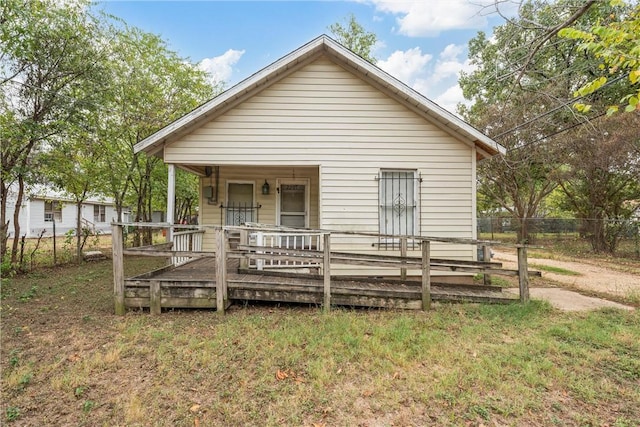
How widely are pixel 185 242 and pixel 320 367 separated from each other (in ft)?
15.2

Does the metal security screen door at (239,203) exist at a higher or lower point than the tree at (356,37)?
lower

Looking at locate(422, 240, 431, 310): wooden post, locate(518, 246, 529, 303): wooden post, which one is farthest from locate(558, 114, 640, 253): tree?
locate(422, 240, 431, 310): wooden post

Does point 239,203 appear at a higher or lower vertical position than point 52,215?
higher

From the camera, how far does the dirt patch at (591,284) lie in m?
5.70

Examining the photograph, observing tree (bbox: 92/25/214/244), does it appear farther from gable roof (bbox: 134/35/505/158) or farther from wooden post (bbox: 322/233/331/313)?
wooden post (bbox: 322/233/331/313)

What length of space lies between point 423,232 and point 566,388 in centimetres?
395

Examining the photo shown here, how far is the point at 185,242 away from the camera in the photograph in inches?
256

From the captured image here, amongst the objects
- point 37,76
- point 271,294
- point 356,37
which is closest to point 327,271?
point 271,294

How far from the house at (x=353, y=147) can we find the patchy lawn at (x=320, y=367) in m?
2.32

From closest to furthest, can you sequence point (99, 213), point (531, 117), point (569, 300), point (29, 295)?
point (29, 295) → point (569, 300) → point (531, 117) → point (99, 213)

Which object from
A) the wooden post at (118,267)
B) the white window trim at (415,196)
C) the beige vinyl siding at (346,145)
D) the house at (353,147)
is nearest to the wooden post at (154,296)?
the wooden post at (118,267)

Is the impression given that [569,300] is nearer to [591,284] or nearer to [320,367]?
[591,284]

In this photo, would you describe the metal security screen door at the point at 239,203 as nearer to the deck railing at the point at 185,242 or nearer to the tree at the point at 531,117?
the deck railing at the point at 185,242

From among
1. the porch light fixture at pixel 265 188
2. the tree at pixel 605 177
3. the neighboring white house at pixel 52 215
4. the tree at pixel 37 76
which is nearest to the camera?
the tree at pixel 37 76
